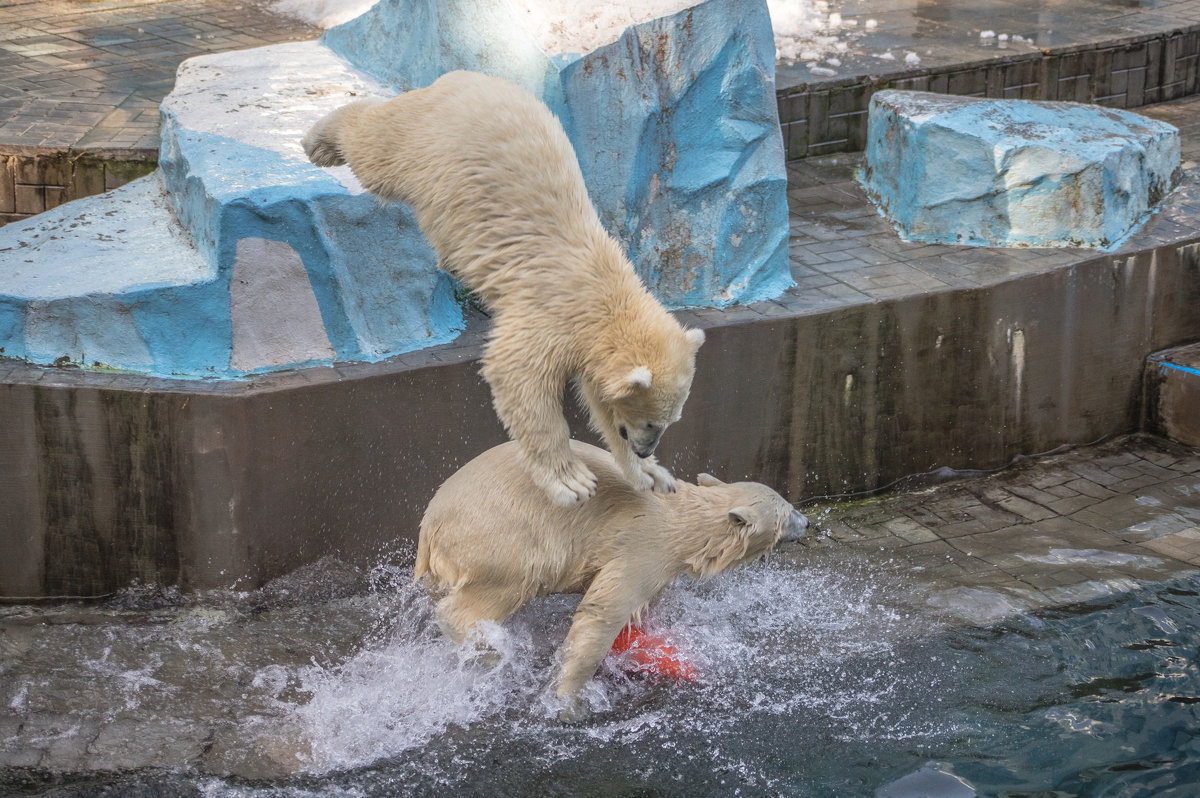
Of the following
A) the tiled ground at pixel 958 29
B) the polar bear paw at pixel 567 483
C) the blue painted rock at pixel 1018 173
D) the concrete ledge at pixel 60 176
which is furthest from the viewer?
the tiled ground at pixel 958 29

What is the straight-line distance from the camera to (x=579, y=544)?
4.44 m

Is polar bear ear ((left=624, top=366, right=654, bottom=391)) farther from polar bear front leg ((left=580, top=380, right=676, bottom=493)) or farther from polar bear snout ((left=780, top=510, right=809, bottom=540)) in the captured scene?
polar bear snout ((left=780, top=510, right=809, bottom=540))

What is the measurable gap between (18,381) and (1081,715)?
448cm

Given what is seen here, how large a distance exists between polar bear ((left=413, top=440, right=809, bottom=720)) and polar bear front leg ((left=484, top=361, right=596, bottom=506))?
26 centimetres

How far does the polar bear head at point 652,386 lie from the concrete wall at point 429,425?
1.65 meters

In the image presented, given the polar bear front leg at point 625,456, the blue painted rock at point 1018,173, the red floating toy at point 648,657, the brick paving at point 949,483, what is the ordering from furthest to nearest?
the blue painted rock at point 1018,173 < the brick paving at point 949,483 < the red floating toy at point 648,657 < the polar bear front leg at point 625,456

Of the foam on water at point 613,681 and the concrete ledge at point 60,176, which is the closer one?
the foam on water at point 613,681

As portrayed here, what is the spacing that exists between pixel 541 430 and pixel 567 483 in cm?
21

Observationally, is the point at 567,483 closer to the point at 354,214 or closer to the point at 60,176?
the point at 354,214

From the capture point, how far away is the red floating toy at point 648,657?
4828 mm

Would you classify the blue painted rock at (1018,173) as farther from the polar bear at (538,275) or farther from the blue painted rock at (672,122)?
the polar bear at (538,275)

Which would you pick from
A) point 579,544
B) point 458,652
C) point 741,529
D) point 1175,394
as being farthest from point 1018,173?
point 458,652

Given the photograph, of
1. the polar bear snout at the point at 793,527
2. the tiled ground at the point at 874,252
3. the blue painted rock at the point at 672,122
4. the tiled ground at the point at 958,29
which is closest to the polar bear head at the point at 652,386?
the polar bear snout at the point at 793,527

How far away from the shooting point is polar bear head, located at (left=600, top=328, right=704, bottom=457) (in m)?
3.87
